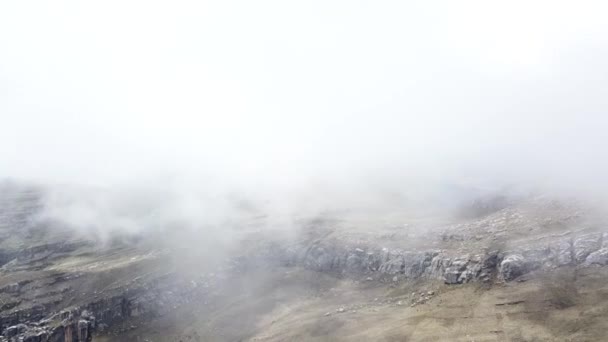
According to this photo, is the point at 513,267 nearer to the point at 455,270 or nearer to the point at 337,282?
the point at 455,270

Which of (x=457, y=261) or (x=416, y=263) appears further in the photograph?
(x=416, y=263)

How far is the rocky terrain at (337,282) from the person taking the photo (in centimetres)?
10938

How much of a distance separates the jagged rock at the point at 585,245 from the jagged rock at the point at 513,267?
34.9 feet

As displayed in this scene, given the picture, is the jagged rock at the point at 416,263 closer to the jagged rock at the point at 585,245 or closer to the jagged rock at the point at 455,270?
the jagged rock at the point at 455,270

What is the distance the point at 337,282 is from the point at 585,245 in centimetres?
6140

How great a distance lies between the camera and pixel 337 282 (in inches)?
5689

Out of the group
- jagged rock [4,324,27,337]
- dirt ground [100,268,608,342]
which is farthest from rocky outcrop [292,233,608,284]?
jagged rock [4,324,27,337]

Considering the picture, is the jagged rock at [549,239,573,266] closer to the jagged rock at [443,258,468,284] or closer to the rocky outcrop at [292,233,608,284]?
the rocky outcrop at [292,233,608,284]

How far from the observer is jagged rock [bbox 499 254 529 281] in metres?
117

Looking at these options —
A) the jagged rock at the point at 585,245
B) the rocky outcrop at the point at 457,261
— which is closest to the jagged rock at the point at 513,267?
the rocky outcrop at the point at 457,261

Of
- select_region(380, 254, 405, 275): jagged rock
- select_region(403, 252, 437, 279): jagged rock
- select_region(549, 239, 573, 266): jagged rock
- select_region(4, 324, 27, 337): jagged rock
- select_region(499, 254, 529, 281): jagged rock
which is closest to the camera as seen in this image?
select_region(549, 239, 573, 266): jagged rock

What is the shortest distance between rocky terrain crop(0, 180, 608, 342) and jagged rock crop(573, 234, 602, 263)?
0.24 m

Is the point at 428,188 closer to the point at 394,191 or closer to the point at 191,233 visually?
the point at 394,191

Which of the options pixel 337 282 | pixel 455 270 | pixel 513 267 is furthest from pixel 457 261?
pixel 337 282
